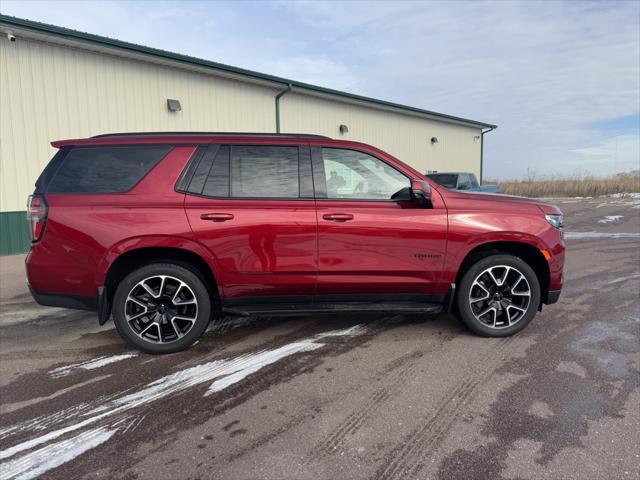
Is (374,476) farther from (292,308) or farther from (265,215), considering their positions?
(265,215)

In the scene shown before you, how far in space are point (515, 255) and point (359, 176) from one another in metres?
1.74

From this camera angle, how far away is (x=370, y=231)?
3715 millimetres

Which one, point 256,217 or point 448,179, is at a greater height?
point 448,179

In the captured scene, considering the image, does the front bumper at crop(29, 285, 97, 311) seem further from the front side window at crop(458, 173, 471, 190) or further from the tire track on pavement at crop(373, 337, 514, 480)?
the front side window at crop(458, 173, 471, 190)

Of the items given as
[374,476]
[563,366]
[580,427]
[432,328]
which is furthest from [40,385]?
[563,366]

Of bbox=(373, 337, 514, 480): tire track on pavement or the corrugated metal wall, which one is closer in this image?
bbox=(373, 337, 514, 480): tire track on pavement

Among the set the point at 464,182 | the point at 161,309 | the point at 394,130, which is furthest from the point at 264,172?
the point at 394,130

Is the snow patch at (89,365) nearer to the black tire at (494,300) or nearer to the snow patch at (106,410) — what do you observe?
the snow patch at (106,410)

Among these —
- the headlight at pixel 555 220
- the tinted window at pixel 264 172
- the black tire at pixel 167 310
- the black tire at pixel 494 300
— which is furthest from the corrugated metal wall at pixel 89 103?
the headlight at pixel 555 220

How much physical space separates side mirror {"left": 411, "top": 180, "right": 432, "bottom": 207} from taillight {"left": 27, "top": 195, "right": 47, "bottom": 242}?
3073 mm

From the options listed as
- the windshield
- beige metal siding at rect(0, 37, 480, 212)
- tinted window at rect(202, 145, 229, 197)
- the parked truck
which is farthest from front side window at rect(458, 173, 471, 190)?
Answer: tinted window at rect(202, 145, 229, 197)

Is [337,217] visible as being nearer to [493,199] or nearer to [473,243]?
[473,243]

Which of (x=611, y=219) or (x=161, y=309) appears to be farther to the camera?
(x=611, y=219)

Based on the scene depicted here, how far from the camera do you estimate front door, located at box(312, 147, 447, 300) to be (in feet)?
12.2
